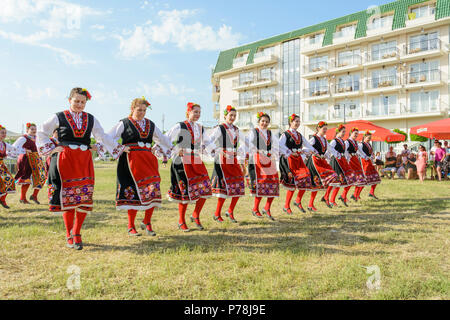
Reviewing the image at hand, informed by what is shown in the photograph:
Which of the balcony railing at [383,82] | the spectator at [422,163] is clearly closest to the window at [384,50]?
the balcony railing at [383,82]

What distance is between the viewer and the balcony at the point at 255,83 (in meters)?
37.8

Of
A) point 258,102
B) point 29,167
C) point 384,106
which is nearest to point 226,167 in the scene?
point 29,167

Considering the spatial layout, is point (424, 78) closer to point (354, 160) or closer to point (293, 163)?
point (354, 160)

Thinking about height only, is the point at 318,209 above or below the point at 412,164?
below

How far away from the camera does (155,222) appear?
578cm

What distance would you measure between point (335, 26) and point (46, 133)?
109 feet

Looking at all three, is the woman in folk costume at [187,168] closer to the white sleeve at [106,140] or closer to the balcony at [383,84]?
the white sleeve at [106,140]

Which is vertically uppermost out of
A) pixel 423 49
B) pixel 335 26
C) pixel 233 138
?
pixel 335 26

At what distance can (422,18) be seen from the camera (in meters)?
26.2

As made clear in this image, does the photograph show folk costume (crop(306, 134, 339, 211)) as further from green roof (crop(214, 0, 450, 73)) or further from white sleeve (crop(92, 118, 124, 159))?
green roof (crop(214, 0, 450, 73))

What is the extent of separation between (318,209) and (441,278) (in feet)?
14.0
